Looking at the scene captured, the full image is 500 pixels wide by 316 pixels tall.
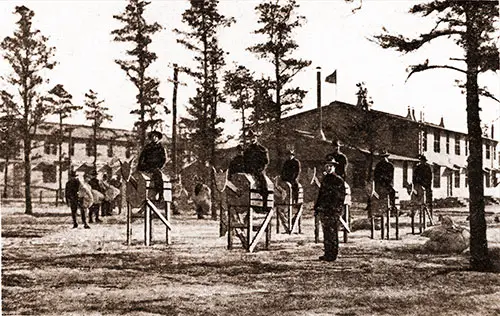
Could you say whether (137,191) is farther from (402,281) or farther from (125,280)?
(402,281)

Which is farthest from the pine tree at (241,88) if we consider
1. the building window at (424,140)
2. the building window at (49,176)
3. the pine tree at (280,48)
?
the building window at (49,176)

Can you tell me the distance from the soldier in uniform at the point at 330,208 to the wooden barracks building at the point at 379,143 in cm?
474

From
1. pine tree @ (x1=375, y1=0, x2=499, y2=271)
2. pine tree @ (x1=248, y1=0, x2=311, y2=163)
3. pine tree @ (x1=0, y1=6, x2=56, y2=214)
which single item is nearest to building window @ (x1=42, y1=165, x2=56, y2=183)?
pine tree @ (x1=0, y1=6, x2=56, y2=214)

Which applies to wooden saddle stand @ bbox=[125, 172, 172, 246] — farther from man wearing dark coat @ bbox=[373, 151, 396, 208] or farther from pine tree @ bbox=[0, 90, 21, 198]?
man wearing dark coat @ bbox=[373, 151, 396, 208]

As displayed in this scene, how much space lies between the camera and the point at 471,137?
6566 mm

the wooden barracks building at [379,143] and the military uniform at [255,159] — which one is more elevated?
the wooden barracks building at [379,143]

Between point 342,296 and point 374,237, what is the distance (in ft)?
17.6

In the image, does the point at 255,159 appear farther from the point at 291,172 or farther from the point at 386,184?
the point at 386,184

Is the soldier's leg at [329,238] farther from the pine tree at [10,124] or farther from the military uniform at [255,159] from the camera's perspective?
the pine tree at [10,124]

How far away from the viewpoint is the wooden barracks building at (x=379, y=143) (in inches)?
616

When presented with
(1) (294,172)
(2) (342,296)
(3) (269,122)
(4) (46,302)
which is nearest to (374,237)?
(1) (294,172)

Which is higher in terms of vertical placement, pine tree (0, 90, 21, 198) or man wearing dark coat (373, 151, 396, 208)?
pine tree (0, 90, 21, 198)

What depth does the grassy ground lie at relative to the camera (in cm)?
456

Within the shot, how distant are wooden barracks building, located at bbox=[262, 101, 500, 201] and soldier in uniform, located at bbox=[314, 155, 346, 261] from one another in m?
4.74
